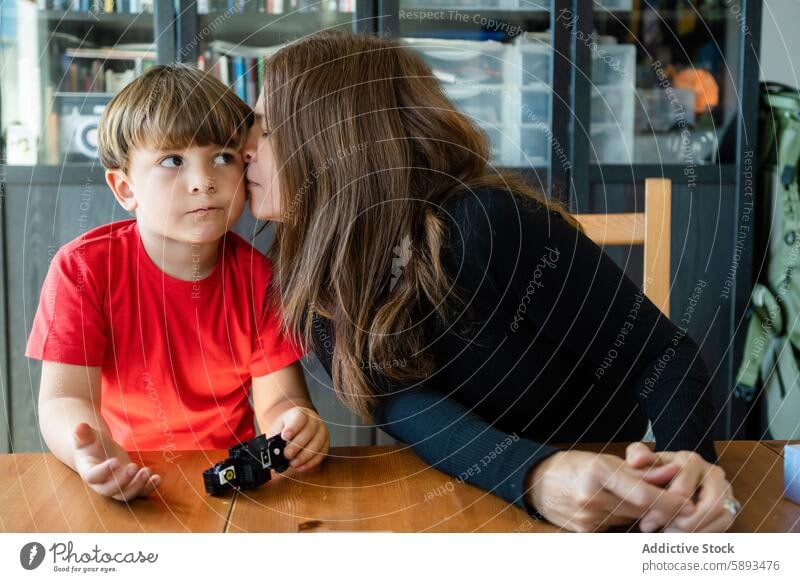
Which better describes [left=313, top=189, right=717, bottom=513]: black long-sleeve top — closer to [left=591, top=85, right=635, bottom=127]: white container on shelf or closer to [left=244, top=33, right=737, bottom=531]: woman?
[left=244, top=33, right=737, bottom=531]: woman

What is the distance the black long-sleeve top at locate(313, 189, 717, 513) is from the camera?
22.1 inches

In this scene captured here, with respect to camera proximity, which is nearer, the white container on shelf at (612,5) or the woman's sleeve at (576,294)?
the woman's sleeve at (576,294)

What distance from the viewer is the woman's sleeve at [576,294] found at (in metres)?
0.60

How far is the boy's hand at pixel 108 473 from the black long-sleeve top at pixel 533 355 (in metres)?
0.19

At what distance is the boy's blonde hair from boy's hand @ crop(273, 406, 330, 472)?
248 millimetres

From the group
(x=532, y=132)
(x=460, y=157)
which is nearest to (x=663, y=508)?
(x=460, y=157)

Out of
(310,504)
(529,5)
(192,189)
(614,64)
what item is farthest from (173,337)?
(614,64)

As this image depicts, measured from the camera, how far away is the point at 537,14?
1.46 meters

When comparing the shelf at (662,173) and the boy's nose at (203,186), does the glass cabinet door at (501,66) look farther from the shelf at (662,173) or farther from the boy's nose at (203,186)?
the boy's nose at (203,186)

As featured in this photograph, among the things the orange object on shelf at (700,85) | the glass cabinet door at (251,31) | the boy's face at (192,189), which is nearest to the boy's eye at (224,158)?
the boy's face at (192,189)

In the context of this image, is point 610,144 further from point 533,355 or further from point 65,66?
point 65,66

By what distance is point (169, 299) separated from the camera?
0.71 m

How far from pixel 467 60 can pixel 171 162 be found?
89 cm
